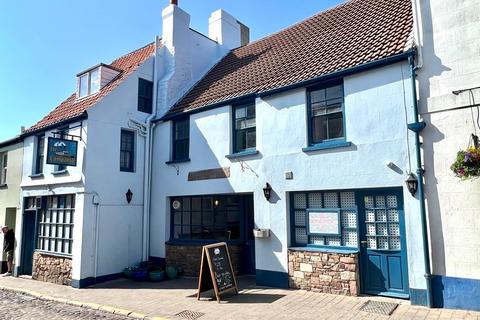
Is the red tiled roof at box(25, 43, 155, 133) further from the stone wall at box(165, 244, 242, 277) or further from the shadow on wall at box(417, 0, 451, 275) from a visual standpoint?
the shadow on wall at box(417, 0, 451, 275)

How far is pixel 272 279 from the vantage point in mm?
10109

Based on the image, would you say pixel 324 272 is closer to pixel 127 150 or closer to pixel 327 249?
pixel 327 249

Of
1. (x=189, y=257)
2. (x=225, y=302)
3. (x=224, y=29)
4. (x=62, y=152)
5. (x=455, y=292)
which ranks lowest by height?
(x=225, y=302)

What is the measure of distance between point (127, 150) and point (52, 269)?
15.9 ft

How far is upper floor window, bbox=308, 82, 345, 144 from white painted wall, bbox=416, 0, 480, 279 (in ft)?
6.71

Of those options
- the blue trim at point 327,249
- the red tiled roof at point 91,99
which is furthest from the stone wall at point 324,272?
the red tiled roof at point 91,99

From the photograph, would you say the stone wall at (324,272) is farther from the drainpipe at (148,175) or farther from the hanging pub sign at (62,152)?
the hanging pub sign at (62,152)

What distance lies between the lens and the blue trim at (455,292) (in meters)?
7.11

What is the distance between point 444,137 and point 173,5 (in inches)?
467

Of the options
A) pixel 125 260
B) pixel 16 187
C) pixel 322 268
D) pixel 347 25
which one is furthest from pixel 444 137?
pixel 16 187

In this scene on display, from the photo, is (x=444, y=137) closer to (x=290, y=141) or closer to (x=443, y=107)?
(x=443, y=107)

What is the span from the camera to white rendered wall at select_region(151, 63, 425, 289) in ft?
27.3

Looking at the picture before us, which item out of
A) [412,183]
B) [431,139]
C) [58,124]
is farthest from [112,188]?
[431,139]

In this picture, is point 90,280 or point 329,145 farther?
point 90,280
